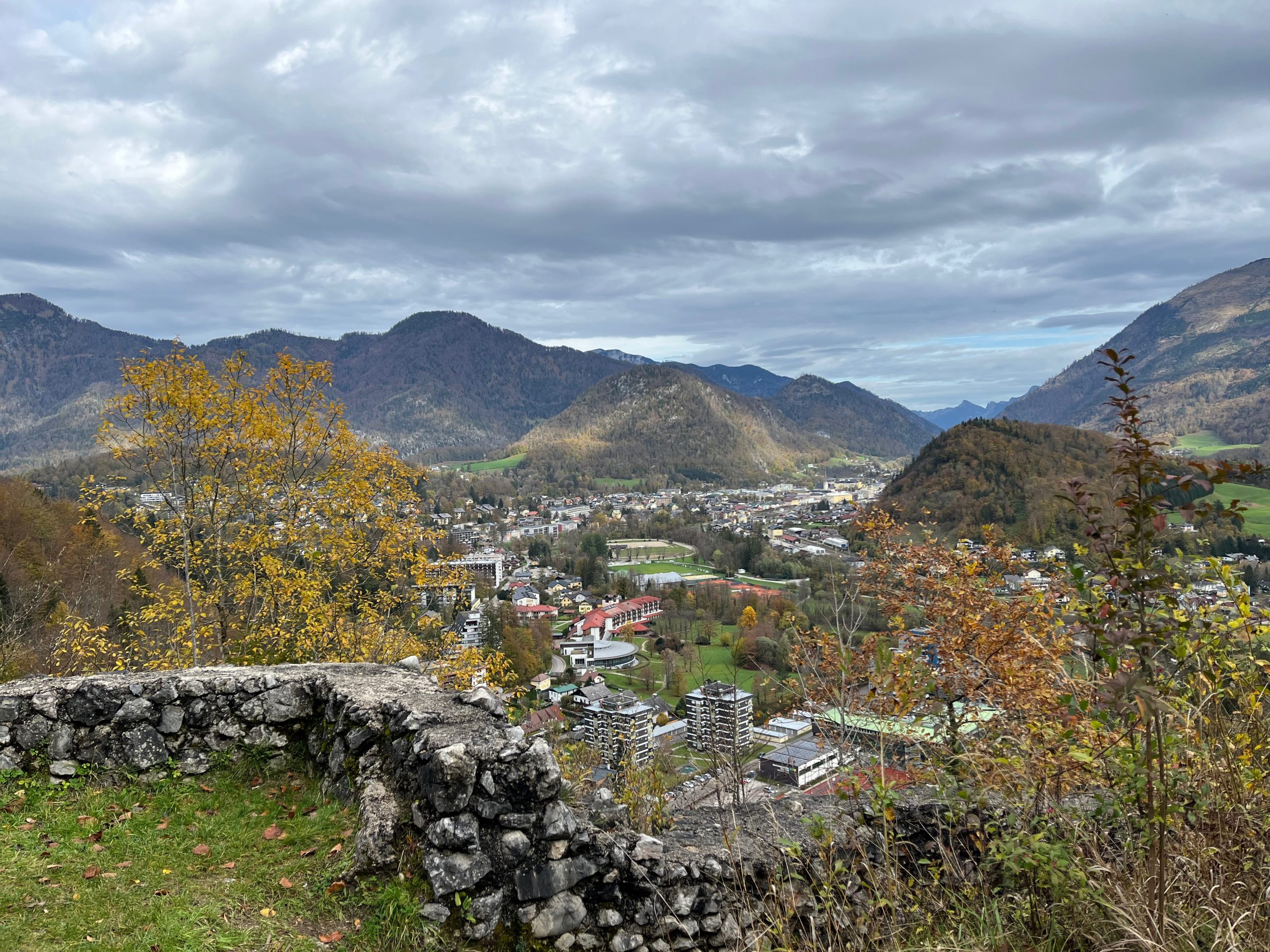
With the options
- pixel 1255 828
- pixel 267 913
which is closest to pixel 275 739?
pixel 267 913

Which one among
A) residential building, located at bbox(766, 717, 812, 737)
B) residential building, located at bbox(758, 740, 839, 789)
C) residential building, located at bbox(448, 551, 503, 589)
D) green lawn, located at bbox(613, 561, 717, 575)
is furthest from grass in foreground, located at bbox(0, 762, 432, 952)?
green lawn, located at bbox(613, 561, 717, 575)

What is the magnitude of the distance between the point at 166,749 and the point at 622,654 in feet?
127

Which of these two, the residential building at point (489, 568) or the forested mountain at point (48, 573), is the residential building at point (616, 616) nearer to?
the residential building at point (489, 568)

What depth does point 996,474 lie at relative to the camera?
5803 cm

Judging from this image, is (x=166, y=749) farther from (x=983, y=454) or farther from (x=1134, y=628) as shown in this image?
(x=983, y=454)

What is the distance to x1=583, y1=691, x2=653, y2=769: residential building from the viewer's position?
10344 millimetres

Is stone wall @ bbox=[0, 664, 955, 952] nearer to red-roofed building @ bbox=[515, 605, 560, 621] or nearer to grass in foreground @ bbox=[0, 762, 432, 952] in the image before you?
grass in foreground @ bbox=[0, 762, 432, 952]

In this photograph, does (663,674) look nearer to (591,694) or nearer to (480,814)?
(591,694)

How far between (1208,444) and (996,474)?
85.0 meters

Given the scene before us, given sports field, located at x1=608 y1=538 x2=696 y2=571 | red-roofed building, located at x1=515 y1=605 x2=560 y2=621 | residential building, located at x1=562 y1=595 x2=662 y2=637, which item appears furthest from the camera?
sports field, located at x1=608 y1=538 x2=696 y2=571

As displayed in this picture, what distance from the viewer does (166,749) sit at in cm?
645

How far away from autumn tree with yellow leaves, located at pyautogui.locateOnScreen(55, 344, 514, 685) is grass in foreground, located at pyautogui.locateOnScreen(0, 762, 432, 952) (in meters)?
5.24

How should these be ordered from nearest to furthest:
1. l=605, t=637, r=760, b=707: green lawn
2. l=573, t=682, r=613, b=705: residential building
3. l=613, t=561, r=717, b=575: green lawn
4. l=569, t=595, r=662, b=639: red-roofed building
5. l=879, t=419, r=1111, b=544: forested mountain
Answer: l=573, t=682, r=613, b=705: residential building → l=605, t=637, r=760, b=707: green lawn → l=879, t=419, r=1111, b=544: forested mountain → l=569, t=595, r=662, b=639: red-roofed building → l=613, t=561, r=717, b=575: green lawn

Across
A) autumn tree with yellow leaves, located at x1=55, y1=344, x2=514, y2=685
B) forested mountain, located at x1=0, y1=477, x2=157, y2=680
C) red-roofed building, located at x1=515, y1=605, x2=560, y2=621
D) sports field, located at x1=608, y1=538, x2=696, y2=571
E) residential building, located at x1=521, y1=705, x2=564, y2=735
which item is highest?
autumn tree with yellow leaves, located at x1=55, y1=344, x2=514, y2=685
